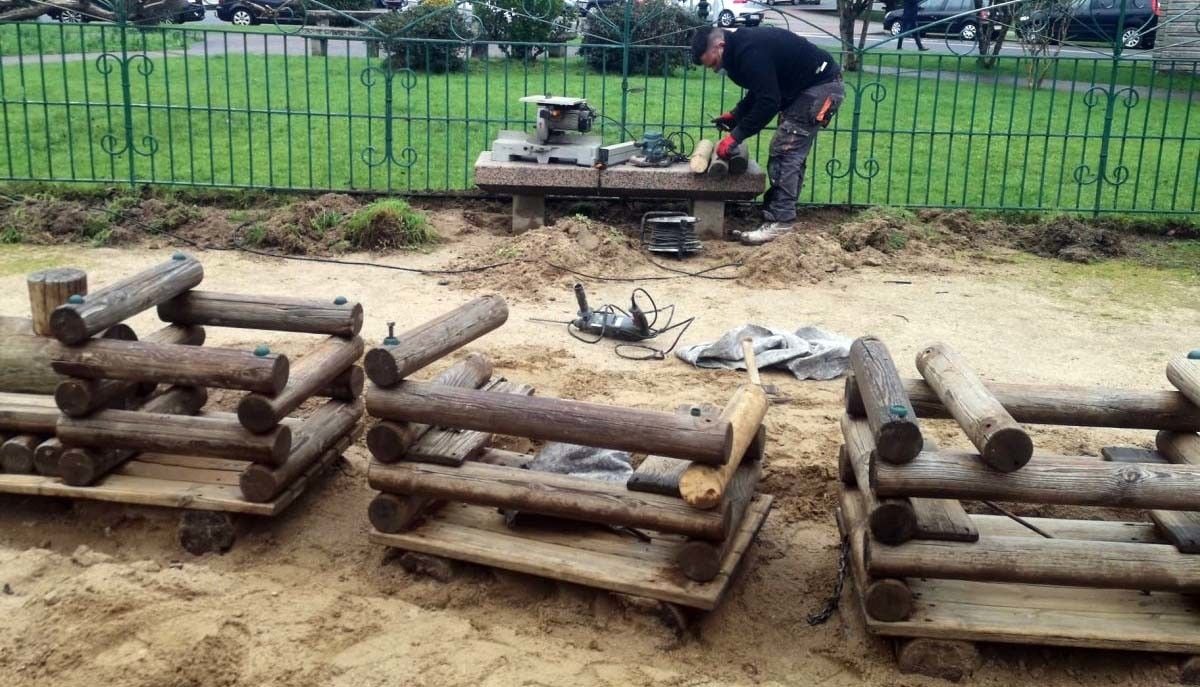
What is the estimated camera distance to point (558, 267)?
903cm

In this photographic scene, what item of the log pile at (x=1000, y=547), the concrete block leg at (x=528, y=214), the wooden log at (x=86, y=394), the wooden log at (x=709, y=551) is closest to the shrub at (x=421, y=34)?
the concrete block leg at (x=528, y=214)

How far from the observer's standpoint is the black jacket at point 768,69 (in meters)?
9.91

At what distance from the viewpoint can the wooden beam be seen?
4.18 m

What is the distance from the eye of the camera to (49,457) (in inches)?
206

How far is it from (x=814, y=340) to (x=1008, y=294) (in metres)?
2.25

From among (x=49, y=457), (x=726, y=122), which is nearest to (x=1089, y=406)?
(x=49, y=457)

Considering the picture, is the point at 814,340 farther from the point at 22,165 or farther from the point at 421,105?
the point at 421,105

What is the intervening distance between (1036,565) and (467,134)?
7749 millimetres

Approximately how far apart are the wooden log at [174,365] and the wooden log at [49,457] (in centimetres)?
39

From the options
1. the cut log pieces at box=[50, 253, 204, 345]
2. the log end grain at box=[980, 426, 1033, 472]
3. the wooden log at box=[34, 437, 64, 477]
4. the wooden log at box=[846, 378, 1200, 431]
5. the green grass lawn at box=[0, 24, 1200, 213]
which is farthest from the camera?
Answer: the green grass lawn at box=[0, 24, 1200, 213]

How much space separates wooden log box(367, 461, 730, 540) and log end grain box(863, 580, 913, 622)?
562 mm

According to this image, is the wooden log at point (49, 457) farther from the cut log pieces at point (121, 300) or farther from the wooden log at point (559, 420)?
the wooden log at point (559, 420)

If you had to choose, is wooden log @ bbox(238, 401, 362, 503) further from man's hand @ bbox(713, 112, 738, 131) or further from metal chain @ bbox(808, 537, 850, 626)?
man's hand @ bbox(713, 112, 738, 131)

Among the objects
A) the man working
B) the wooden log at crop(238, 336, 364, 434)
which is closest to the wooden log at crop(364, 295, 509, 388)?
the wooden log at crop(238, 336, 364, 434)
